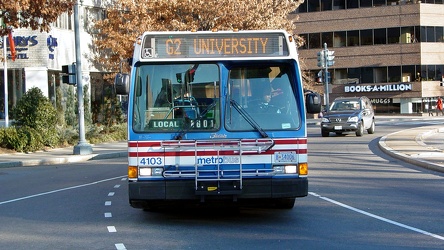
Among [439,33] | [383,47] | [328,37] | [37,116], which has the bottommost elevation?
[37,116]

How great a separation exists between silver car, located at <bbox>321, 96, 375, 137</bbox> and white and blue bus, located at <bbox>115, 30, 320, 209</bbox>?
21.4 meters

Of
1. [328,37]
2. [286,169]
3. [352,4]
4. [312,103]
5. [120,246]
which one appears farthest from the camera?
[328,37]

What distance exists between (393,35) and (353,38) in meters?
3.94

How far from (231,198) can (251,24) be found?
24.8m

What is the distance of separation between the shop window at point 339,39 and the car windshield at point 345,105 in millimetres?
33101

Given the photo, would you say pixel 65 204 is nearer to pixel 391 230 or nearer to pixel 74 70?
pixel 391 230

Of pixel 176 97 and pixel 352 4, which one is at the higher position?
pixel 352 4

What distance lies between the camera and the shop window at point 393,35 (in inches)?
2434

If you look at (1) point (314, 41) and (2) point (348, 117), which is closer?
(2) point (348, 117)

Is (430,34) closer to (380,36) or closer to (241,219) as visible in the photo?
(380,36)

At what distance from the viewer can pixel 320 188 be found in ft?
45.8

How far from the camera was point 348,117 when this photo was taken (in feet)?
100

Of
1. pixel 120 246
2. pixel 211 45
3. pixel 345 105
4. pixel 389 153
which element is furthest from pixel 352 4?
pixel 120 246

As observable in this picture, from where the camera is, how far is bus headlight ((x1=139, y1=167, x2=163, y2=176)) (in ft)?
31.1
